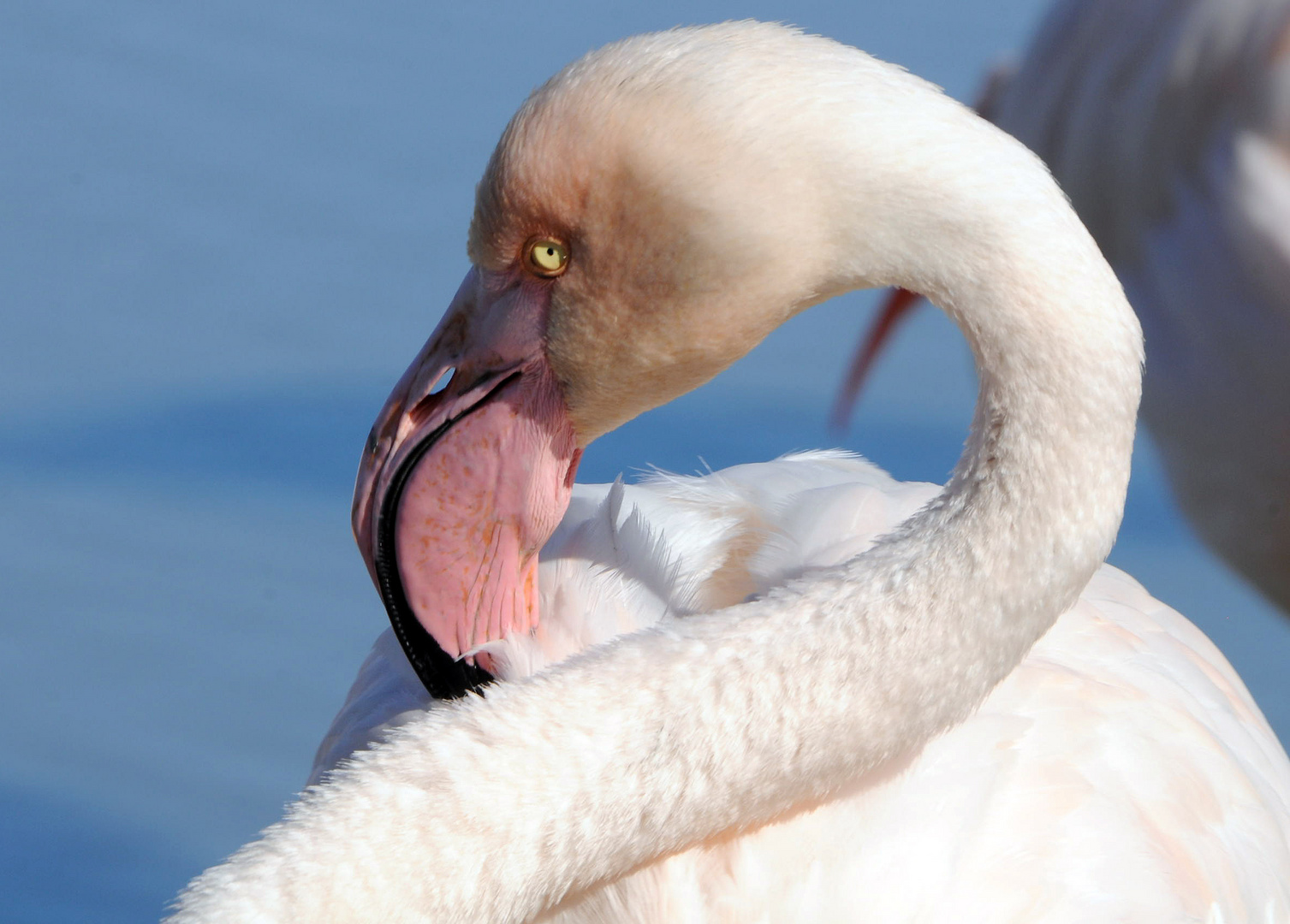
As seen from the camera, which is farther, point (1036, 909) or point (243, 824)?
point (243, 824)

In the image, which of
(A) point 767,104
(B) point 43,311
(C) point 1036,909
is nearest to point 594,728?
(C) point 1036,909

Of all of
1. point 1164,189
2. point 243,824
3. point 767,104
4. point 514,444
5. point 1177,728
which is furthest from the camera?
point 243,824

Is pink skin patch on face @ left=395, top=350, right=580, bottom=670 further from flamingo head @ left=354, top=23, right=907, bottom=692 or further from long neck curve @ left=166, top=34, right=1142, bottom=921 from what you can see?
long neck curve @ left=166, top=34, right=1142, bottom=921

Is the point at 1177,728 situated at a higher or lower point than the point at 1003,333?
lower

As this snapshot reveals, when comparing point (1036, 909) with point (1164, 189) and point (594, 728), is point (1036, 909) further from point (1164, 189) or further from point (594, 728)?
point (1164, 189)

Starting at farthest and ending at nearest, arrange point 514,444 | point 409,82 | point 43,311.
A: point 409,82 → point 43,311 → point 514,444

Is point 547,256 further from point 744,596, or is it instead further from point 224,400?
point 224,400

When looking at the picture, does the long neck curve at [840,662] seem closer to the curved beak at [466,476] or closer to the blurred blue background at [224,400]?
the curved beak at [466,476]

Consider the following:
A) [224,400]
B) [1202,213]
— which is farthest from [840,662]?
[224,400]

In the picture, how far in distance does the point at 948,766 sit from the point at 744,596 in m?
0.30

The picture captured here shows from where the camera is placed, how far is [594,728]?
1.47 meters

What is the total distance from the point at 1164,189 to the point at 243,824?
209cm

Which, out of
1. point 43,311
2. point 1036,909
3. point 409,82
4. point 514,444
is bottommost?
point 1036,909

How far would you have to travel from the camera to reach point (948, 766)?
64.9 inches
